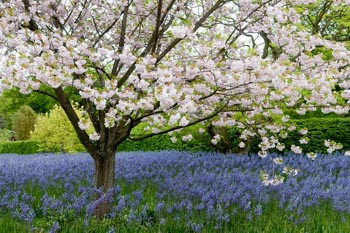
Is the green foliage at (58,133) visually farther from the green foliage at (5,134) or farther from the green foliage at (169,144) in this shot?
the green foliage at (5,134)

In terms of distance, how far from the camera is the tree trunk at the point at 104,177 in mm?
6168

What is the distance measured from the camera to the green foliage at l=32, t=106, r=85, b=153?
60.4 ft

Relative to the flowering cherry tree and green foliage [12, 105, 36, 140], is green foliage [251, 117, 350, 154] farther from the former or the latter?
green foliage [12, 105, 36, 140]

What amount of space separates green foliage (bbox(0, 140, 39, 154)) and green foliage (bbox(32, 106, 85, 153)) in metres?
3.14

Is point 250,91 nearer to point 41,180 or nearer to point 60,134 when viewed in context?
point 41,180

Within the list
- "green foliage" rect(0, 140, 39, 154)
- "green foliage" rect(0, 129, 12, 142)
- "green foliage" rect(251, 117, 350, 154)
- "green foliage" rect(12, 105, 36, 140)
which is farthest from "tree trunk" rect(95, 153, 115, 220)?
"green foliage" rect(0, 129, 12, 142)

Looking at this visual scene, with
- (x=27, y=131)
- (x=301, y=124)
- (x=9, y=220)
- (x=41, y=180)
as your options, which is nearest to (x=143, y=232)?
(x=9, y=220)

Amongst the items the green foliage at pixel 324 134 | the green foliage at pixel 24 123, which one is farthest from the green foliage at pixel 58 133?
the green foliage at pixel 24 123

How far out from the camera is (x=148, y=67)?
494 cm

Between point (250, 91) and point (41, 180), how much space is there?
14.4 ft

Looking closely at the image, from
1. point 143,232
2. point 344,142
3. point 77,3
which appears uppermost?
point 77,3

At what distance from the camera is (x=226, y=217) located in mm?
5387

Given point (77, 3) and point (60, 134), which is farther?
point (60, 134)

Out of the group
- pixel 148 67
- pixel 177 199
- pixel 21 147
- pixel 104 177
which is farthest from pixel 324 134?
pixel 21 147
